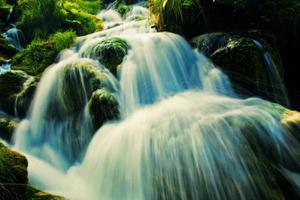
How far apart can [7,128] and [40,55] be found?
8.90ft

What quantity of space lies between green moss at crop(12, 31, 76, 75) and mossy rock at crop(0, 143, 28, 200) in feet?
15.2

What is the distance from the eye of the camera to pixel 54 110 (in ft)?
23.4

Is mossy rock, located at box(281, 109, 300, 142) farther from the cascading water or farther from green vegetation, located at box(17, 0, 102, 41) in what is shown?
green vegetation, located at box(17, 0, 102, 41)

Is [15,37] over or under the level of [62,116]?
over

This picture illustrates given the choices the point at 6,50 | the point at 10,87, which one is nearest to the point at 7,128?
the point at 10,87

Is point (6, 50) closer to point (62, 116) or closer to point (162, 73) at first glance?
point (62, 116)

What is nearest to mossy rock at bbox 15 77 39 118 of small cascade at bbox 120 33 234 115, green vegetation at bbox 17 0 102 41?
small cascade at bbox 120 33 234 115

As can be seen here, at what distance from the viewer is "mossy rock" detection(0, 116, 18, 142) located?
6898 millimetres

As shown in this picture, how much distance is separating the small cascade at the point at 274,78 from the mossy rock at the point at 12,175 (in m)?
4.75

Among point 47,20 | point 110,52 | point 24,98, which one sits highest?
point 47,20

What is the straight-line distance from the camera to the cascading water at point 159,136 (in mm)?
4465

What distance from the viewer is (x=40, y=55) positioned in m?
9.12

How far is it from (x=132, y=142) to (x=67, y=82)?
8.41 ft

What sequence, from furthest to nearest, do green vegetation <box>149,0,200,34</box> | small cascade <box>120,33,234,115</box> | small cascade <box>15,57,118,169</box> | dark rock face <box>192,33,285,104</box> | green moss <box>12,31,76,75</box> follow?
green moss <box>12,31,76,75</box> → green vegetation <box>149,0,200,34</box> → small cascade <box>120,33,234,115</box> → dark rock face <box>192,33,285,104</box> → small cascade <box>15,57,118,169</box>
